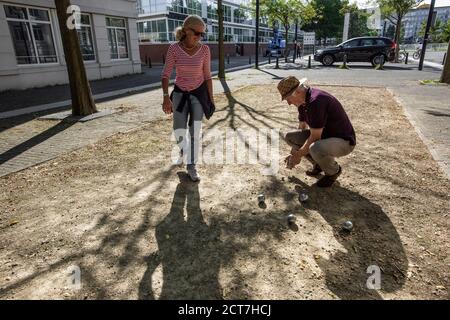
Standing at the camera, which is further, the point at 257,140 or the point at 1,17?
the point at 1,17

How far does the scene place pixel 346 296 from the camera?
92.4 inches

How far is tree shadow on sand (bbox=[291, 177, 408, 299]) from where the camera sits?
2.46 metres

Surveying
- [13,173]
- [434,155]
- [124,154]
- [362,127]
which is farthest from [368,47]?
[13,173]

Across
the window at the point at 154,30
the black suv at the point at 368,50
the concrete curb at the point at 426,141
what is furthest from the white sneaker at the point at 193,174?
the window at the point at 154,30

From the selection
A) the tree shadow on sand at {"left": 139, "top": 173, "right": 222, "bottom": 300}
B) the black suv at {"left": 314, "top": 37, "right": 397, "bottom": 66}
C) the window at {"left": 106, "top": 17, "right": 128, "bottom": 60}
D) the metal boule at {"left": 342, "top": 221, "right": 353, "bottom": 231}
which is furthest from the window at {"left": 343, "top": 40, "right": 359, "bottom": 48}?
the tree shadow on sand at {"left": 139, "top": 173, "right": 222, "bottom": 300}

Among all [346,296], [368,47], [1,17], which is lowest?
[346,296]

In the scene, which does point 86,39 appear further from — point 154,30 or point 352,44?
point 352,44

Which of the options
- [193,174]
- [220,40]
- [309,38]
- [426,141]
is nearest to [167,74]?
[193,174]

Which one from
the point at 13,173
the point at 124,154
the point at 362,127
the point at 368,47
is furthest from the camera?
the point at 368,47

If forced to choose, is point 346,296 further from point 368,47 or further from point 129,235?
point 368,47

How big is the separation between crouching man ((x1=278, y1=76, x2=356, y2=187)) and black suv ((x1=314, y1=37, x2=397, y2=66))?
2102cm

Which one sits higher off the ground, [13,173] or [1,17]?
[1,17]

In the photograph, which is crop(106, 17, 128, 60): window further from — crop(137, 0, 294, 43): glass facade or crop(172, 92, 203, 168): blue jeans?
crop(172, 92, 203, 168): blue jeans
